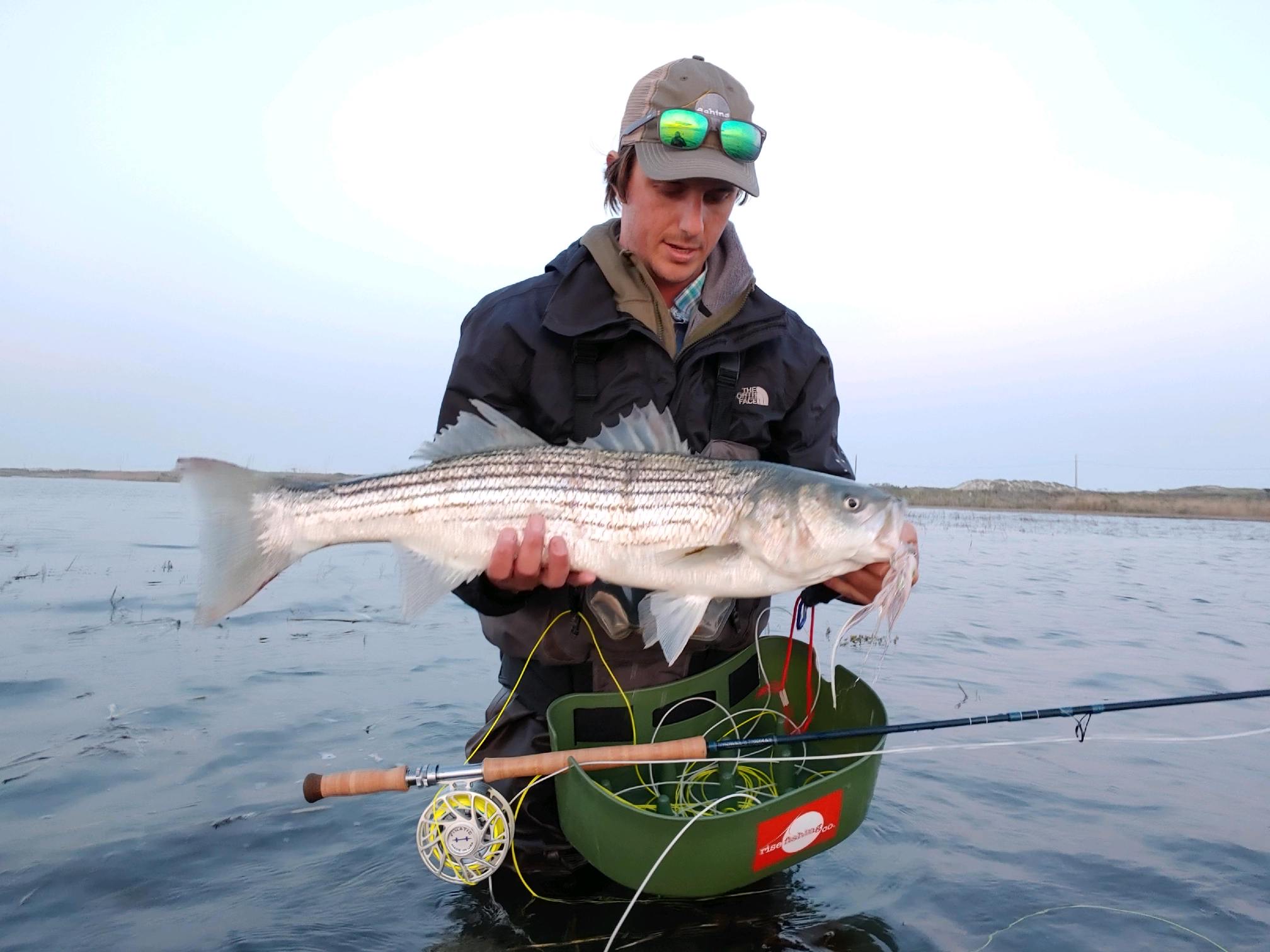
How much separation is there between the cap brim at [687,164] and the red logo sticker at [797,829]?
289 centimetres

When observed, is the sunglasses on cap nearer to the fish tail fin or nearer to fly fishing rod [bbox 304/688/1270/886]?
the fish tail fin

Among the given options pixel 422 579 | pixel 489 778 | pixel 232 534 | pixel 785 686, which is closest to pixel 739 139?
pixel 422 579

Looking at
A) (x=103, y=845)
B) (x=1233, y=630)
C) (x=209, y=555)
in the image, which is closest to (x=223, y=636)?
(x=103, y=845)

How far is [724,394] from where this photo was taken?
4.29 m

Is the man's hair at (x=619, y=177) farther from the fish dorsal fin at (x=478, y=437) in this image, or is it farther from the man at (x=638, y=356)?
the fish dorsal fin at (x=478, y=437)

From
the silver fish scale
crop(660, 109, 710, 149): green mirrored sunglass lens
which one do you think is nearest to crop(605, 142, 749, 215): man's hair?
crop(660, 109, 710, 149): green mirrored sunglass lens

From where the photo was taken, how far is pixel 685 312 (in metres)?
4.43

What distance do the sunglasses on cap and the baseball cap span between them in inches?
0.9

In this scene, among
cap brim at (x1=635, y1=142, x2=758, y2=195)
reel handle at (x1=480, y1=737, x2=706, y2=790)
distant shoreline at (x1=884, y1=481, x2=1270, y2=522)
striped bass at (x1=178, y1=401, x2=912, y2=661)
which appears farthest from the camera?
distant shoreline at (x1=884, y1=481, x2=1270, y2=522)

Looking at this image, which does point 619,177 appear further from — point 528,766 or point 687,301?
point 528,766

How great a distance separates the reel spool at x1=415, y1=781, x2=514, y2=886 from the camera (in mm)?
3557

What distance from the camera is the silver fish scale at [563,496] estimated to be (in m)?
3.70

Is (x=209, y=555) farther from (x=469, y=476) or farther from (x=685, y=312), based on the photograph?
(x=685, y=312)

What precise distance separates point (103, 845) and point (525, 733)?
99.2 inches
